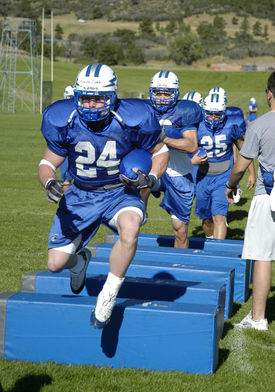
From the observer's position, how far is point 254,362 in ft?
13.1

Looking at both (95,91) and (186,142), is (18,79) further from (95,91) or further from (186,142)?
(95,91)

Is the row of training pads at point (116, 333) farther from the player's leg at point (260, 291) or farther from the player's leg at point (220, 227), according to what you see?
the player's leg at point (220, 227)

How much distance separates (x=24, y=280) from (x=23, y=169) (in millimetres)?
9797

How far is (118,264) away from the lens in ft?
12.5

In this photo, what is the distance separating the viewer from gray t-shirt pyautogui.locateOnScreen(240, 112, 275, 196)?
4.46 m

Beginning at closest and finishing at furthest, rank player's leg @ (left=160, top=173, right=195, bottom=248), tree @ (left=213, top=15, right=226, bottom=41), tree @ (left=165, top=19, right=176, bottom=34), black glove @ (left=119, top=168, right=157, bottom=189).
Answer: black glove @ (left=119, top=168, right=157, bottom=189) < player's leg @ (left=160, top=173, right=195, bottom=248) < tree @ (left=213, top=15, right=226, bottom=41) < tree @ (left=165, top=19, right=176, bottom=34)

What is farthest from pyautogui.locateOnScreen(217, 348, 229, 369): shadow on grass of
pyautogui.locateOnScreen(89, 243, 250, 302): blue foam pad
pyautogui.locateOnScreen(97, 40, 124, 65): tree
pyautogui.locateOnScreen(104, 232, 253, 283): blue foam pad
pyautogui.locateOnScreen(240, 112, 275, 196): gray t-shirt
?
pyautogui.locateOnScreen(97, 40, 124, 65): tree

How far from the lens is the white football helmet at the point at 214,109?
7.23 m

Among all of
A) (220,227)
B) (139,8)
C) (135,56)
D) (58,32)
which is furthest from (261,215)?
(139,8)

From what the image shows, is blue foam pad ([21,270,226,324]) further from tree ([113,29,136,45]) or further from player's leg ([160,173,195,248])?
tree ([113,29,136,45])

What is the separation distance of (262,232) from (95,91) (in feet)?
5.01

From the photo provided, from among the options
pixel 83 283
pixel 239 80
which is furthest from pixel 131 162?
pixel 239 80

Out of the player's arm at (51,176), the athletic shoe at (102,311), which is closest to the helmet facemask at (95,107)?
the player's arm at (51,176)

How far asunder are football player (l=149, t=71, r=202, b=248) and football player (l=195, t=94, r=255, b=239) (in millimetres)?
1011
